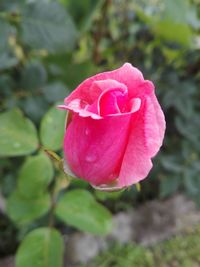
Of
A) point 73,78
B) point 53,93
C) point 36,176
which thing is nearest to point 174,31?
point 73,78

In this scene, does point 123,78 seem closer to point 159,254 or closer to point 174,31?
point 174,31

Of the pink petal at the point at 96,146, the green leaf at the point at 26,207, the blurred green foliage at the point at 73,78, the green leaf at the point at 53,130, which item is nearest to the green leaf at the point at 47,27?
the blurred green foliage at the point at 73,78

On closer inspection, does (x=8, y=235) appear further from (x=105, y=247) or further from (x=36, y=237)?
(x=36, y=237)

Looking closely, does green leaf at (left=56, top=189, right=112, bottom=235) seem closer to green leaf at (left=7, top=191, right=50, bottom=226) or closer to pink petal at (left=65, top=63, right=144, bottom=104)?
green leaf at (left=7, top=191, right=50, bottom=226)

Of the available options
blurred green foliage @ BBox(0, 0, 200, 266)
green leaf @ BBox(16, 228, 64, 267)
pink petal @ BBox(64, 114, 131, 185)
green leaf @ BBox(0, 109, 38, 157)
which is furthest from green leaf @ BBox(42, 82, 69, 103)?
pink petal @ BBox(64, 114, 131, 185)

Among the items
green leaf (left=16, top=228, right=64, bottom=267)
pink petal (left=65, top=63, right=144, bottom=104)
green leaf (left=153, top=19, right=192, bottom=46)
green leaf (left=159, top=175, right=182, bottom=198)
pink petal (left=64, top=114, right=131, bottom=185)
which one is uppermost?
pink petal (left=65, top=63, right=144, bottom=104)

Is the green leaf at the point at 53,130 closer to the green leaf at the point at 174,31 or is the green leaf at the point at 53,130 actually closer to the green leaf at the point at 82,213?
the green leaf at the point at 82,213
